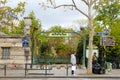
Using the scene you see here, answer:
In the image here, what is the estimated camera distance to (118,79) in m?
27.7

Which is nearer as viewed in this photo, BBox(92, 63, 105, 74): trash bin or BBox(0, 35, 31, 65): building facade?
BBox(92, 63, 105, 74): trash bin

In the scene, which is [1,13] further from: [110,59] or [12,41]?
[110,59]

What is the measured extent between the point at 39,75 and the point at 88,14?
7.64 metres

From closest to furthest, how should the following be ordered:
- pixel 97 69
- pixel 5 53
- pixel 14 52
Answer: pixel 97 69 → pixel 14 52 → pixel 5 53

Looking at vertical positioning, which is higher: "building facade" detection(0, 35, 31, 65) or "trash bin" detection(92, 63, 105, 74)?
"building facade" detection(0, 35, 31, 65)

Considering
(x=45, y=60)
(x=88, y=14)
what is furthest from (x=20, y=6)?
(x=88, y=14)

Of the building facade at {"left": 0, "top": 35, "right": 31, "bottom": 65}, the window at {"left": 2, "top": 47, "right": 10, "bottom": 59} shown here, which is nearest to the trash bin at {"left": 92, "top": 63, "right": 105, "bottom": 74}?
the building facade at {"left": 0, "top": 35, "right": 31, "bottom": 65}

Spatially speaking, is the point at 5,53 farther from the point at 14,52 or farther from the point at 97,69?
the point at 97,69

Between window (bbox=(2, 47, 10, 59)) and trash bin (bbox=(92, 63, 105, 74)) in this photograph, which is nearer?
trash bin (bbox=(92, 63, 105, 74))

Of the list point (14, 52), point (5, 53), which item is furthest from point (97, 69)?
point (5, 53)

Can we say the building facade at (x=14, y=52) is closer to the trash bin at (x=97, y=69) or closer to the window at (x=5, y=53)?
the window at (x=5, y=53)

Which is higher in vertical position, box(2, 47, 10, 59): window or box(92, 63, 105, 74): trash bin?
box(2, 47, 10, 59): window

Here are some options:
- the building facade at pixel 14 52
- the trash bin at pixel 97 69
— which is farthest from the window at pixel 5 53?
the trash bin at pixel 97 69

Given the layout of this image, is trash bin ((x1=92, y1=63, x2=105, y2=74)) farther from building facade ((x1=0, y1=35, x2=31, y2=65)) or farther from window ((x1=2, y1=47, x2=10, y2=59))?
window ((x1=2, y1=47, x2=10, y2=59))
